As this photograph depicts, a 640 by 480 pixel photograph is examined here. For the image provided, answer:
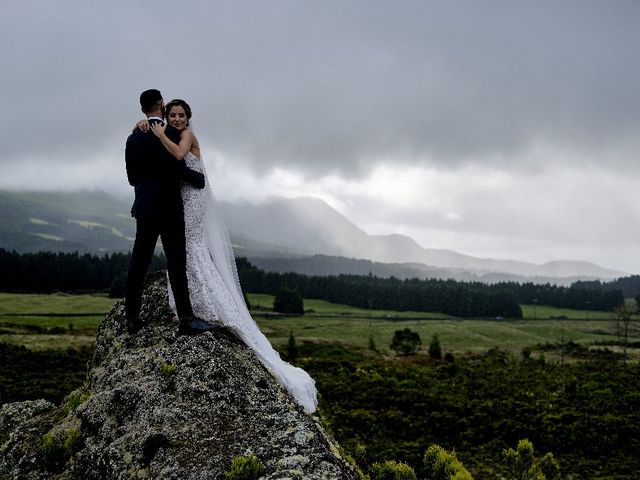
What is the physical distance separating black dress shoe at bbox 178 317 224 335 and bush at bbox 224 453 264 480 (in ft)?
9.79

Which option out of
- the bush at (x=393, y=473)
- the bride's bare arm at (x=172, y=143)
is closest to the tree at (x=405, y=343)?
the bush at (x=393, y=473)

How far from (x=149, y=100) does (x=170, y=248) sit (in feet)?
8.03

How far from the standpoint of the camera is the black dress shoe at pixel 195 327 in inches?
305

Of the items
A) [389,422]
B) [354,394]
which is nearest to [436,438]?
[389,422]

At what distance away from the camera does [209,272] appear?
8.52 meters

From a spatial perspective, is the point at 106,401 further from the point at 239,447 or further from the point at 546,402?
the point at 546,402

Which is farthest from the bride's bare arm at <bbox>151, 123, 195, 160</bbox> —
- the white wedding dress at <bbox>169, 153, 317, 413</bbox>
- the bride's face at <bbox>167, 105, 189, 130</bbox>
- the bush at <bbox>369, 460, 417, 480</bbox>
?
the bush at <bbox>369, 460, 417, 480</bbox>

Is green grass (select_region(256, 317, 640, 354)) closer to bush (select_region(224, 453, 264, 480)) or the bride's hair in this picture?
the bride's hair

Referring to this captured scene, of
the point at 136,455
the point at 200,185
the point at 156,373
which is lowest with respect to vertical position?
the point at 136,455

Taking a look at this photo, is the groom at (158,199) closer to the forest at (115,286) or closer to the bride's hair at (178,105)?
the bride's hair at (178,105)

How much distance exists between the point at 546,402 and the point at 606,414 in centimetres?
475

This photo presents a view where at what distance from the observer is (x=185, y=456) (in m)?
5.48

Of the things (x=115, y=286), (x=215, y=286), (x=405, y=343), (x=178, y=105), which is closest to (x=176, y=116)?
(x=178, y=105)

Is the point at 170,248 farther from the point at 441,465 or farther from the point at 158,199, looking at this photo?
the point at 441,465
